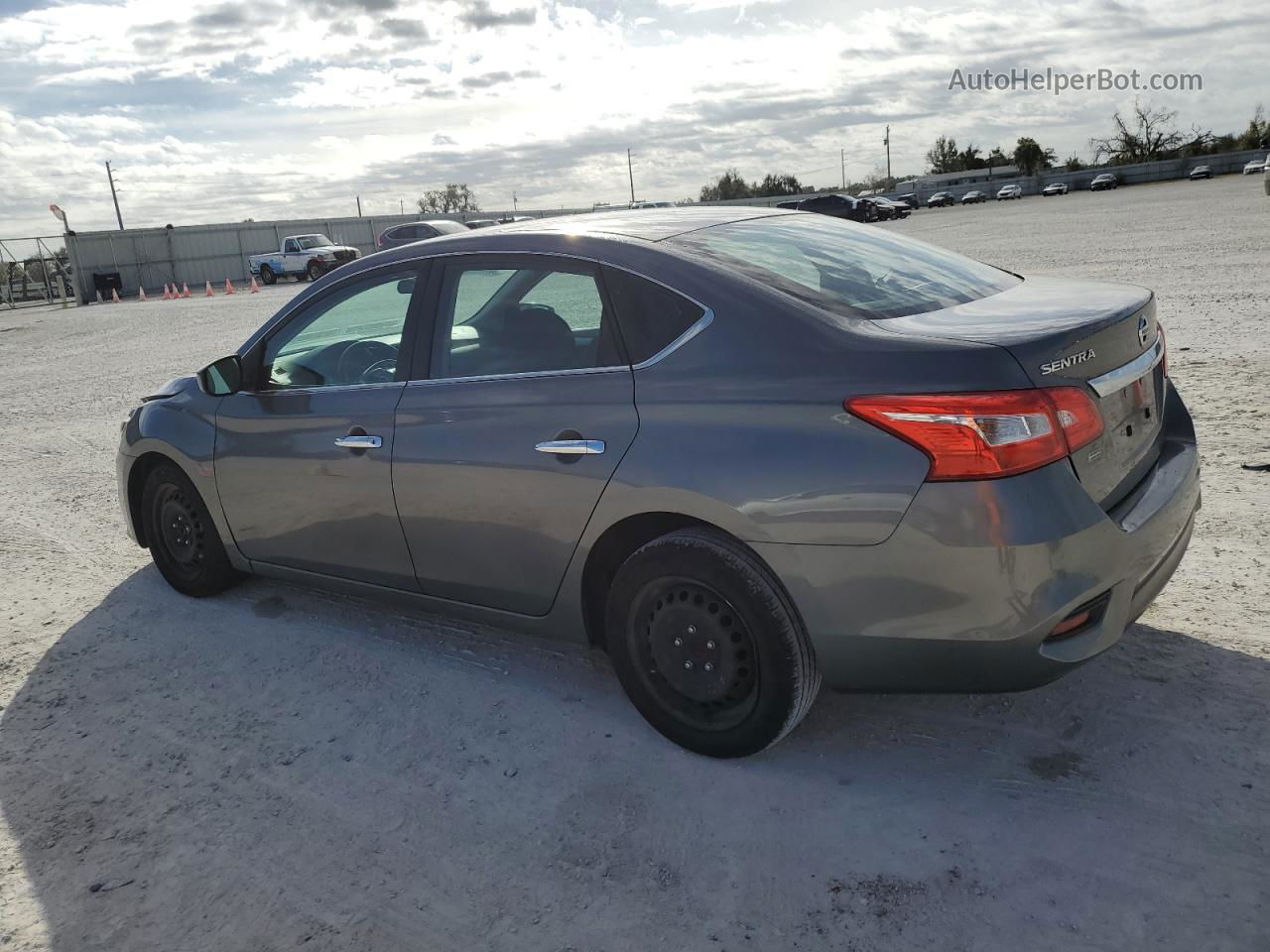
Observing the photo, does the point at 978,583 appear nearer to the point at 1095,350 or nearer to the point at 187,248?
the point at 1095,350

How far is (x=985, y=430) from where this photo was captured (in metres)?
2.63

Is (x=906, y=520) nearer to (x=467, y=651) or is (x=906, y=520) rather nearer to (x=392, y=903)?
(x=392, y=903)

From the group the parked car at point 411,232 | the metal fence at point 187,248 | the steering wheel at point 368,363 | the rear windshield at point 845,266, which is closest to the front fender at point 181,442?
the steering wheel at point 368,363

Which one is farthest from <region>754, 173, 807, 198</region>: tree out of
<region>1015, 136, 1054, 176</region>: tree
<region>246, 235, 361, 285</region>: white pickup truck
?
<region>246, 235, 361, 285</region>: white pickup truck

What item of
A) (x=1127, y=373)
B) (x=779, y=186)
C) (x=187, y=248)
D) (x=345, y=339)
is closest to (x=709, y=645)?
(x=1127, y=373)

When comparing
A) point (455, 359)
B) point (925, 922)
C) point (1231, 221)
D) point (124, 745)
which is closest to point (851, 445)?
point (925, 922)

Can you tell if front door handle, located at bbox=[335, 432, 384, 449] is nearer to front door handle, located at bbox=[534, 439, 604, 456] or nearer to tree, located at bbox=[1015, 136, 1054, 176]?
front door handle, located at bbox=[534, 439, 604, 456]

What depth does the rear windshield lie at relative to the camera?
3260 mm

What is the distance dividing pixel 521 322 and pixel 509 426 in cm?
42

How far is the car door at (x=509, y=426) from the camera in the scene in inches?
131

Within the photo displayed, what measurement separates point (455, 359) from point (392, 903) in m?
1.87

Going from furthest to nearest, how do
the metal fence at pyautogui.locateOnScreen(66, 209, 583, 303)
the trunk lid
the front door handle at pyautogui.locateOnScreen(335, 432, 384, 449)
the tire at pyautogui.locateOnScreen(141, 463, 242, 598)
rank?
the metal fence at pyautogui.locateOnScreen(66, 209, 583, 303), the tire at pyautogui.locateOnScreen(141, 463, 242, 598), the front door handle at pyautogui.locateOnScreen(335, 432, 384, 449), the trunk lid

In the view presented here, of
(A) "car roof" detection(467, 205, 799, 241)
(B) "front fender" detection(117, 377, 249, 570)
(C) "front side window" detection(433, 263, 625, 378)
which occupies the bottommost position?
(B) "front fender" detection(117, 377, 249, 570)

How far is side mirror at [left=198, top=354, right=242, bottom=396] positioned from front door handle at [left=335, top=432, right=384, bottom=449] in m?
0.78
